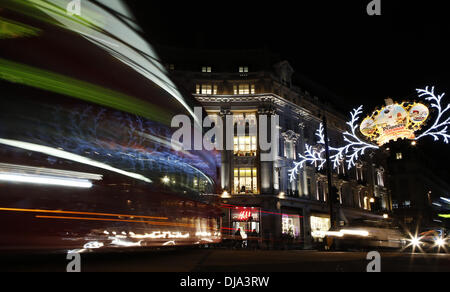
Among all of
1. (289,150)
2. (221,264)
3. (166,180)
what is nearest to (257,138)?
(289,150)

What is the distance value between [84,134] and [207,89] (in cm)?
2986

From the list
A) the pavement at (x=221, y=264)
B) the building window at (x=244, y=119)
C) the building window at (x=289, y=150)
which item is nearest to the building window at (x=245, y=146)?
the building window at (x=244, y=119)

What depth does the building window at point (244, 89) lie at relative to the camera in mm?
36875

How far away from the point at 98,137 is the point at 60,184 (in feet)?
4.64

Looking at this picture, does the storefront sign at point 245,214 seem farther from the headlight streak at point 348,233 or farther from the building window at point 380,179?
the building window at point 380,179

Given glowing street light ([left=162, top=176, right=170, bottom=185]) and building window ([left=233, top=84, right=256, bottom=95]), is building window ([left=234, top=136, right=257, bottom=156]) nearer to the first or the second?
building window ([left=233, top=84, right=256, bottom=95])

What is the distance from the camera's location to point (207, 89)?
3669 centimetres

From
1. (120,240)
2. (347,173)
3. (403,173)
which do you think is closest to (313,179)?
(347,173)

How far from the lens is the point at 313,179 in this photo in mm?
39844

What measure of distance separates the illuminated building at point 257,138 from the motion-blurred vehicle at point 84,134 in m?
22.8

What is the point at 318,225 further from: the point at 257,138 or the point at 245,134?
the point at 245,134

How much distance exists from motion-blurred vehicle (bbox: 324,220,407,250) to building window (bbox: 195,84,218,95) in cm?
2357

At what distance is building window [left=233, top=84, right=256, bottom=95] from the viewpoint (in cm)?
3688
